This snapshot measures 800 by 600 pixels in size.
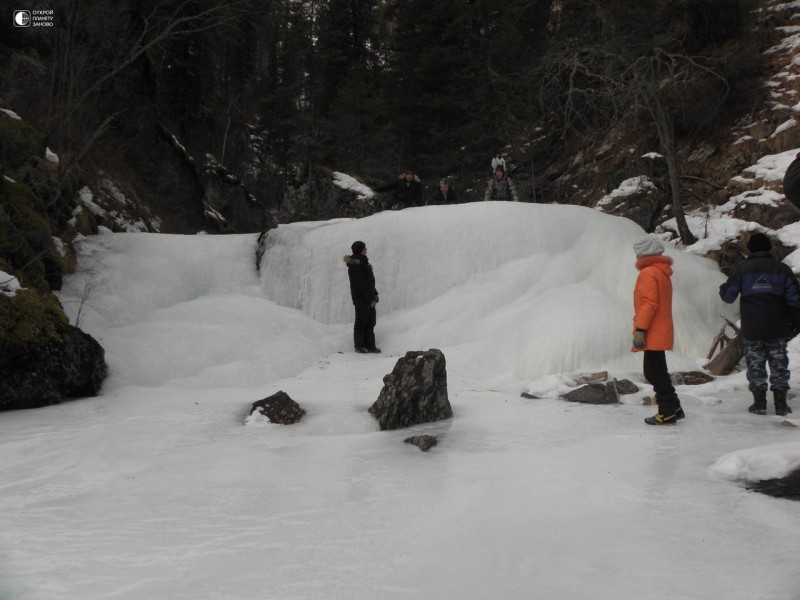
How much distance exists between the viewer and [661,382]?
15.9ft

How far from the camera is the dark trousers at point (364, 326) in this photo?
8.53m

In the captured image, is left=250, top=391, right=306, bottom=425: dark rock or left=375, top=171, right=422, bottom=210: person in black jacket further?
left=375, top=171, right=422, bottom=210: person in black jacket

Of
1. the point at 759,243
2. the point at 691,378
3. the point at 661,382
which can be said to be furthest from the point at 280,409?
the point at 759,243

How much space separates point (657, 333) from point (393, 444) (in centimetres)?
242

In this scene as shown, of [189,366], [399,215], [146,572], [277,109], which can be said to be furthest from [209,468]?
[277,109]

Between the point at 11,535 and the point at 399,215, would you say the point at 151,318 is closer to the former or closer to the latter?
the point at 399,215

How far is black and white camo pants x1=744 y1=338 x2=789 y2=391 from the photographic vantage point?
5004 mm

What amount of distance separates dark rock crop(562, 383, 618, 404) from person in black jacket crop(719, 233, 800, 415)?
1204 mm

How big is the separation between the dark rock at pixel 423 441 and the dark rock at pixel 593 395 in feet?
6.53

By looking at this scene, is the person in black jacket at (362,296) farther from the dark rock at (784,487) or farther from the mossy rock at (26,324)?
the dark rock at (784,487)

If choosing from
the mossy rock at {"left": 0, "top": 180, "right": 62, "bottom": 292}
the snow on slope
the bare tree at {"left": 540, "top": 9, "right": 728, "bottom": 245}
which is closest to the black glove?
the snow on slope

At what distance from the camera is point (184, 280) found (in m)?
9.39

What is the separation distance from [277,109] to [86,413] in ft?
77.3

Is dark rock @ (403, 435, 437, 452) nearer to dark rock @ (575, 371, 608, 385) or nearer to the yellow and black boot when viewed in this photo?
dark rock @ (575, 371, 608, 385)
